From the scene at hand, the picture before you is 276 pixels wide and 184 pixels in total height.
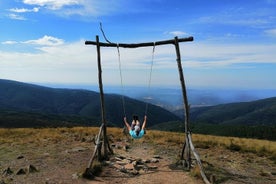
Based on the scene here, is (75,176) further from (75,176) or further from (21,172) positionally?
(21,172)

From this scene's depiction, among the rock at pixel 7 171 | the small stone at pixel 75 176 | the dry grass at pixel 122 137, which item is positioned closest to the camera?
the small stone at pixel 75 176

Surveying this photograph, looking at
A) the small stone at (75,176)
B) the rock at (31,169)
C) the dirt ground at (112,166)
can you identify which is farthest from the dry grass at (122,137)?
the small stone at (75,176)

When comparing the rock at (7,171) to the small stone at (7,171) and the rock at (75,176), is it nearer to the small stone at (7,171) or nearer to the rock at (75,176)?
the small stone at (7,171)

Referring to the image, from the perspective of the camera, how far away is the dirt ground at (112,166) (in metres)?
14.6

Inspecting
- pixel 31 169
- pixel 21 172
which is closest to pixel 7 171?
pixel 21 172

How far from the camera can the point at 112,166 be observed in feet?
54.5

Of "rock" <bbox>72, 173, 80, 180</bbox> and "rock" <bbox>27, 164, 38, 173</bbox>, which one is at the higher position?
"rock" <bbox>27, 164, 38, 173</bbox>

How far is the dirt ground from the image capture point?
48.0 feet

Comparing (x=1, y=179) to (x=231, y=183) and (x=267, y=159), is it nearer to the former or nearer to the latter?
(x=231, y=183)

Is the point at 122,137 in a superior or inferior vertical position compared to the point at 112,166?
superior

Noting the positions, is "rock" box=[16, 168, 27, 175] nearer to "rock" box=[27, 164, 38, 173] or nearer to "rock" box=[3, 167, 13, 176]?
"rock" box=[27, 164, 38, 173]

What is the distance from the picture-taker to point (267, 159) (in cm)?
2044

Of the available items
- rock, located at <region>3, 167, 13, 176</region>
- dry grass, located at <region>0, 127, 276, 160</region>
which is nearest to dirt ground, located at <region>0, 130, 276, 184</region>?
rock, located at <region>3, 167, 13, 176</region>

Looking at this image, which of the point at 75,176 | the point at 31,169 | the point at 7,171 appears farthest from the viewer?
the point at 31,169
